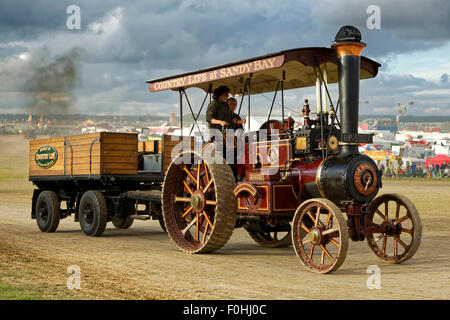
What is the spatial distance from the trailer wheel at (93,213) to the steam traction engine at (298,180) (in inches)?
84.2

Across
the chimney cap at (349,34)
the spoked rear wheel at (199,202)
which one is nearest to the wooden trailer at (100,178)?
the spoked rear wheel at (199,202)

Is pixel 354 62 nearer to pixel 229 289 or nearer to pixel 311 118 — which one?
pixel 311 118

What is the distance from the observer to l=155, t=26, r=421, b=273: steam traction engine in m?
6.95

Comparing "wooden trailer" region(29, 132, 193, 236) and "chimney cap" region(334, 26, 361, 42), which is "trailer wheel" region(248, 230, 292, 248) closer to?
"wooden trailer" region(29, 132, 193, 236)

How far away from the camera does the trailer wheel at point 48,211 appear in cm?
1154

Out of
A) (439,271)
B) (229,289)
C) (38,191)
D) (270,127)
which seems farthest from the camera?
(38,191)

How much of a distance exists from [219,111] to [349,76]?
2199 millimetres

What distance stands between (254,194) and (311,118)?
1227 millimetres

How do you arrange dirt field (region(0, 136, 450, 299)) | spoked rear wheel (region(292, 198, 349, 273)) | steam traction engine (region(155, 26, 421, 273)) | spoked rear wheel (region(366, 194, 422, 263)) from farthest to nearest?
1. spoked rear wheel (region(366, 194, 422, 263))
2. steam traction engine (region(155, 26, 421, 273))
3. spoked rear wheel (region(292, 198, 349, 273))
4. dirt field (region(0, 136, 450, 299))

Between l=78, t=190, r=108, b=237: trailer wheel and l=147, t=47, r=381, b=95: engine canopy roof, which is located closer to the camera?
l=147, t=47, r=381, b=95: engine canopy roof

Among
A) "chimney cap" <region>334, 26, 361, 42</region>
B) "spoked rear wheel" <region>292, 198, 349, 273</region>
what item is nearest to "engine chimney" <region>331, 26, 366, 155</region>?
"chimney cap" <region>334, 26, 361, 42</region>

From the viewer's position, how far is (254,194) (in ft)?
25.1

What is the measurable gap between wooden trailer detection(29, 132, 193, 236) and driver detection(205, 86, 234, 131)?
189 centimetres
